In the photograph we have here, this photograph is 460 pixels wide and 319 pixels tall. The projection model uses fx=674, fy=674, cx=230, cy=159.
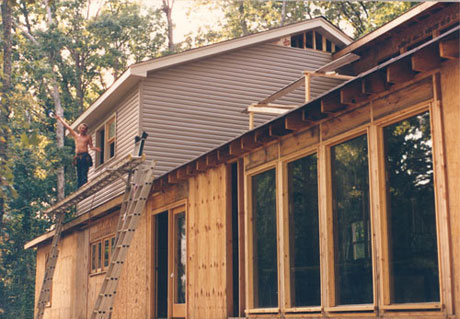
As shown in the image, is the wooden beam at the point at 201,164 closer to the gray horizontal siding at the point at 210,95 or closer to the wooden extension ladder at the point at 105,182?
the wooden extension ladder at the point at 105,182

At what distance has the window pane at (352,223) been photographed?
25.2ft

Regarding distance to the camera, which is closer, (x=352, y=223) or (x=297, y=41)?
(x=352, y=223)

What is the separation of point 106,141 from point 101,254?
11.7 feet

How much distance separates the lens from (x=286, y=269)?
9383 millimetres

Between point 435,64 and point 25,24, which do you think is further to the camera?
point 25,24

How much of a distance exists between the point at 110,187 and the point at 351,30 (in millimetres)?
22723

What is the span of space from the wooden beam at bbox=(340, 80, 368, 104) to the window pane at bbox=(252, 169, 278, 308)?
91.1 inches

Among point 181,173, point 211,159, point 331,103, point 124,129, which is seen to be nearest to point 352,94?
point 331,103

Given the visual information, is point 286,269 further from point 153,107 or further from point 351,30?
point 351,30

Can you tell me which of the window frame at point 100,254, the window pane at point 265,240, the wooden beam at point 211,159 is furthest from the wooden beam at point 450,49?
the window frame at point 100,254

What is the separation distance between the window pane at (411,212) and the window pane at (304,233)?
5.51 ft

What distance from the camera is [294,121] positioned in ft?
30.2

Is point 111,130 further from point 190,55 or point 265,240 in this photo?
point 265,240

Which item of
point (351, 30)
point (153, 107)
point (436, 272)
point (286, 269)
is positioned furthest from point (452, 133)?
point (351, 30)
